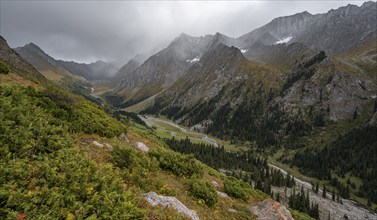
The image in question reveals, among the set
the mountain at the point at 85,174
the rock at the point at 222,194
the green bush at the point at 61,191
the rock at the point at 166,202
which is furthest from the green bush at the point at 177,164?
the green bush at the point at 61,191

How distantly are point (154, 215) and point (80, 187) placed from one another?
3732 mm

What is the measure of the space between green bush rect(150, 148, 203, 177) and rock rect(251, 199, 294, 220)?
215 inches

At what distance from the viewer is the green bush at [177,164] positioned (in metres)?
20.4

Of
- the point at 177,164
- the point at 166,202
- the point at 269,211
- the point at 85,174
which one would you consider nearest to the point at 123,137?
the point at 177,164

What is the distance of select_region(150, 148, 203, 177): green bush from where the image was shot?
66.9ft

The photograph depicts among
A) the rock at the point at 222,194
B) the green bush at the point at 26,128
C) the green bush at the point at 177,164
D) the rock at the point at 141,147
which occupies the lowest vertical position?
the rock at the point at 222,194

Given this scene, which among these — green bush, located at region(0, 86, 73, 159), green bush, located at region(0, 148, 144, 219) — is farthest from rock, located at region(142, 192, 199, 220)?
green bush, located at region(0, 86, 73, 159)

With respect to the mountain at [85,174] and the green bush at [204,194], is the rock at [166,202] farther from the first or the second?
the green bush at [204,194]

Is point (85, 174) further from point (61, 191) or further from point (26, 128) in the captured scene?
point (26, 128)

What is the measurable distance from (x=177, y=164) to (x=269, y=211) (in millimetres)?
8268

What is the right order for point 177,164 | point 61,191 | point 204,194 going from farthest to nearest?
point 177,164
point 204,194
point 61,191

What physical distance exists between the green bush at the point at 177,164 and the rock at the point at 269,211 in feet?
17.9

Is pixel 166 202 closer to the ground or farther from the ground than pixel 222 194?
farther from the ground

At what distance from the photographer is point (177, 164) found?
68.7ft
